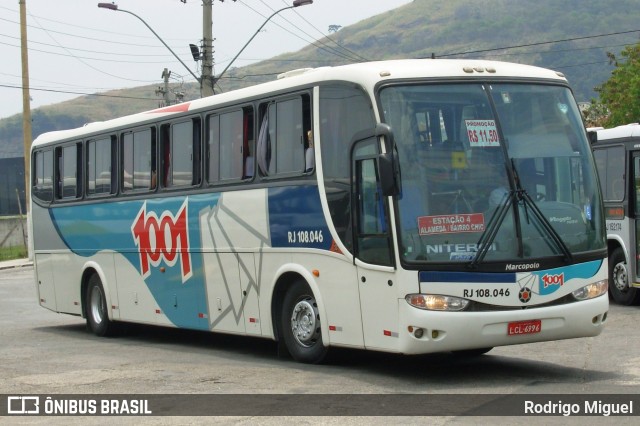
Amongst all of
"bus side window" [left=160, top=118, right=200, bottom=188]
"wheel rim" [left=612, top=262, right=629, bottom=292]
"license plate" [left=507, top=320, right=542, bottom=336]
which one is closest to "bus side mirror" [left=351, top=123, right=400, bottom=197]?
"license plate" [left=507, top=320, right=542, bottom=336]

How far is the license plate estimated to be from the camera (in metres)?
11.6

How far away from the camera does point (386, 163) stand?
11508mm

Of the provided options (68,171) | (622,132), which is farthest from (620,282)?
(68,171)

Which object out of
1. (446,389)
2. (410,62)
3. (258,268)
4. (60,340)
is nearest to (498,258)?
(446,389)

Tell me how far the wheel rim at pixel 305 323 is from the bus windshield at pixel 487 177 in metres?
2.09

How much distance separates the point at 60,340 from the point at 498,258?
879 cm

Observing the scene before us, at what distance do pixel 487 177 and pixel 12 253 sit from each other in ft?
140

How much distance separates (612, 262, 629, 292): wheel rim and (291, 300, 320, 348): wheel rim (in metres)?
8.97

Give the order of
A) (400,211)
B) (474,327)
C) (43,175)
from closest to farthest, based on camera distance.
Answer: (474,327), (400,211), (43,175)

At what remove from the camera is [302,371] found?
504 inches

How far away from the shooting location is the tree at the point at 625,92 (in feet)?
143

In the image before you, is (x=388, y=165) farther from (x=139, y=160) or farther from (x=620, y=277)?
(x=620, y=277)

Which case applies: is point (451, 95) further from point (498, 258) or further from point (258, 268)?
point (258, 268)

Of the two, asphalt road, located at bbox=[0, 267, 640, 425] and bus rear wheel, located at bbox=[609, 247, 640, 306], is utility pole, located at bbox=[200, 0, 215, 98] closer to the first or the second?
bus rear wheel, located at bbox=[609, 247, 640, 306]
